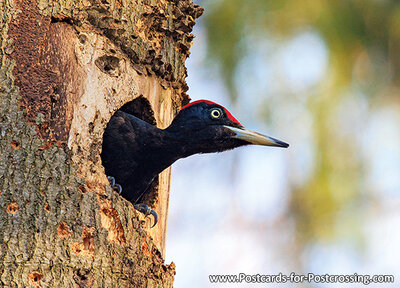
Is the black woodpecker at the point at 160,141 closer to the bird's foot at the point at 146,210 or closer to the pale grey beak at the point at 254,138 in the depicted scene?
the pale grey beak at the point at 254,138

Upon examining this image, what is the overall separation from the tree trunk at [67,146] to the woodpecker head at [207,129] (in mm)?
489

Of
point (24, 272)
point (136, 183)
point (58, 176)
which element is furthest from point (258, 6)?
point (24, 272)

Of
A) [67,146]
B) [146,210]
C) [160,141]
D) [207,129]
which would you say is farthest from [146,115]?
[67,146]

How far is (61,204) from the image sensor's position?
8.80 ft

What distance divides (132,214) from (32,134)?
26.7 inches

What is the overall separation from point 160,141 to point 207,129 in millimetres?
337

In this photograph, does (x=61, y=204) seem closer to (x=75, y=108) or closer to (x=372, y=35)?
(x=75, y=108)

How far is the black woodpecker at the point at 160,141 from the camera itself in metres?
3.79

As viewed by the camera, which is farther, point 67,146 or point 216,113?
point 216,113

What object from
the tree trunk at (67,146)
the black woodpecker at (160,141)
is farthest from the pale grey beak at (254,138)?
the tree trunk at (67,146)

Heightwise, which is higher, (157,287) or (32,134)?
(32,134)

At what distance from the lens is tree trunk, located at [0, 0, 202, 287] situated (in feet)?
8.45

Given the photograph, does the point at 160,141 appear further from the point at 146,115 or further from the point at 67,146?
the point at 67,146

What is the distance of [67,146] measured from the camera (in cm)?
286
